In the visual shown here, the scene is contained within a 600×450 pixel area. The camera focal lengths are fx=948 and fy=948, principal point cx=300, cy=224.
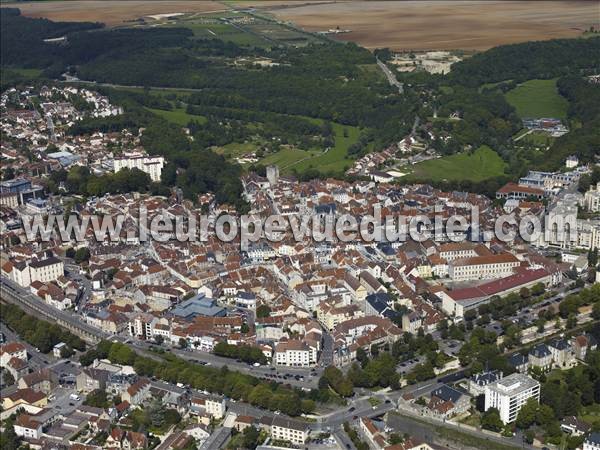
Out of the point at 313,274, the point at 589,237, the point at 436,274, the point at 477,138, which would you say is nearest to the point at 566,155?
the point at 477,138

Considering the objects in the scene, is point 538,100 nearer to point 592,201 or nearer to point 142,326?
point 592,201

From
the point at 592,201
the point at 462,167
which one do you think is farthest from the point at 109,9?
the point at 592,201

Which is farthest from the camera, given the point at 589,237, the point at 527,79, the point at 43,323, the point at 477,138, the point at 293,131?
the point at 527,79

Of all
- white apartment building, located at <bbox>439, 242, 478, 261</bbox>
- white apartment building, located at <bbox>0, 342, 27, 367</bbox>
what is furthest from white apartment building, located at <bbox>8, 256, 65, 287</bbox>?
white apartment building, located at <bbox>439, 242, 478, 261</bbox>

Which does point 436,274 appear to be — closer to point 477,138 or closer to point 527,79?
point 477,138

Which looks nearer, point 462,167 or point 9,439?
point 9,439

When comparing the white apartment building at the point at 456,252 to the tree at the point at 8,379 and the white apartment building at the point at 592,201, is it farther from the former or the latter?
the tree at the point at 8,379

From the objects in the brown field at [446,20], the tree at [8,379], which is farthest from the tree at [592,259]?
the brown field at [446,20]
